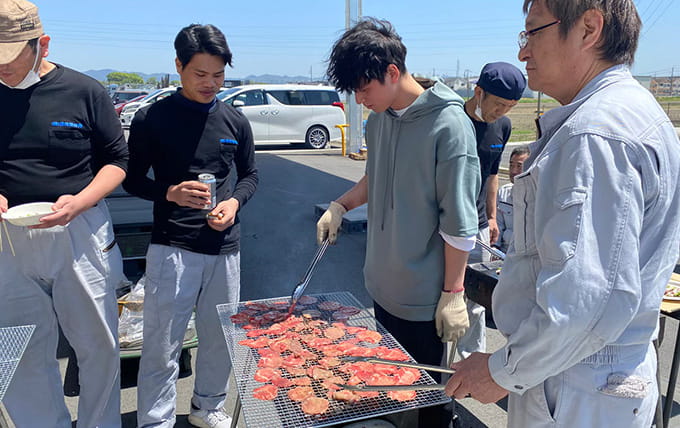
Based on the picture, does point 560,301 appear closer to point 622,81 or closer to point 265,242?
point 622,81

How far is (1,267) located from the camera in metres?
2.16

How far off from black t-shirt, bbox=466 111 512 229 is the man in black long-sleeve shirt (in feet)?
5.26

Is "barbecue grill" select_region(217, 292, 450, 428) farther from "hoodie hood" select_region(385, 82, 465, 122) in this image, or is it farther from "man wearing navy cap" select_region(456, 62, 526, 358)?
"man wearing navy cap" select_region(456, 62, 526, 358)

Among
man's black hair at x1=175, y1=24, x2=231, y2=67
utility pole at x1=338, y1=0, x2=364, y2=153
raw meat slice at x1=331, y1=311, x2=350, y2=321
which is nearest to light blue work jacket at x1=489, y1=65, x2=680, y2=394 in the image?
raw meat slice at x1=331, y1=311, x2=350, y2=321

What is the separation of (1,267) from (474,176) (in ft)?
6.64

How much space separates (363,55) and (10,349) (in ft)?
5.32

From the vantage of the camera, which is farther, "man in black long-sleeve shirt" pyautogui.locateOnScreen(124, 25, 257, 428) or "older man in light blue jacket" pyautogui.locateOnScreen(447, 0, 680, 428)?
"man in black long-sleeve shirt" pyautogui.locateOnScreen(124, 25, 257, 428)

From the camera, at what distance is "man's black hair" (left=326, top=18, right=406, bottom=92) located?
1849 millimetres

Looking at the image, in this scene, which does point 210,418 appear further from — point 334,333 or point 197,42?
point 197,42

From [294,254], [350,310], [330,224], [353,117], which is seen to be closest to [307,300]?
[350,310]

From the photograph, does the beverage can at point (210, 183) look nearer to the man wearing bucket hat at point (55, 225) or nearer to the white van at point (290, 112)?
the man wearing bucket hat at point (55, 225)

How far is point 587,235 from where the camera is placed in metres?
1.04

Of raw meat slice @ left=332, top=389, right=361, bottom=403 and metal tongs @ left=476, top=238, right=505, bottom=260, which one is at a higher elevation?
metal tongs @ left=476, top=238, right=505, bottom=260

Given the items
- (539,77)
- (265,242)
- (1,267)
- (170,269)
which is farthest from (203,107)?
(265,242)
